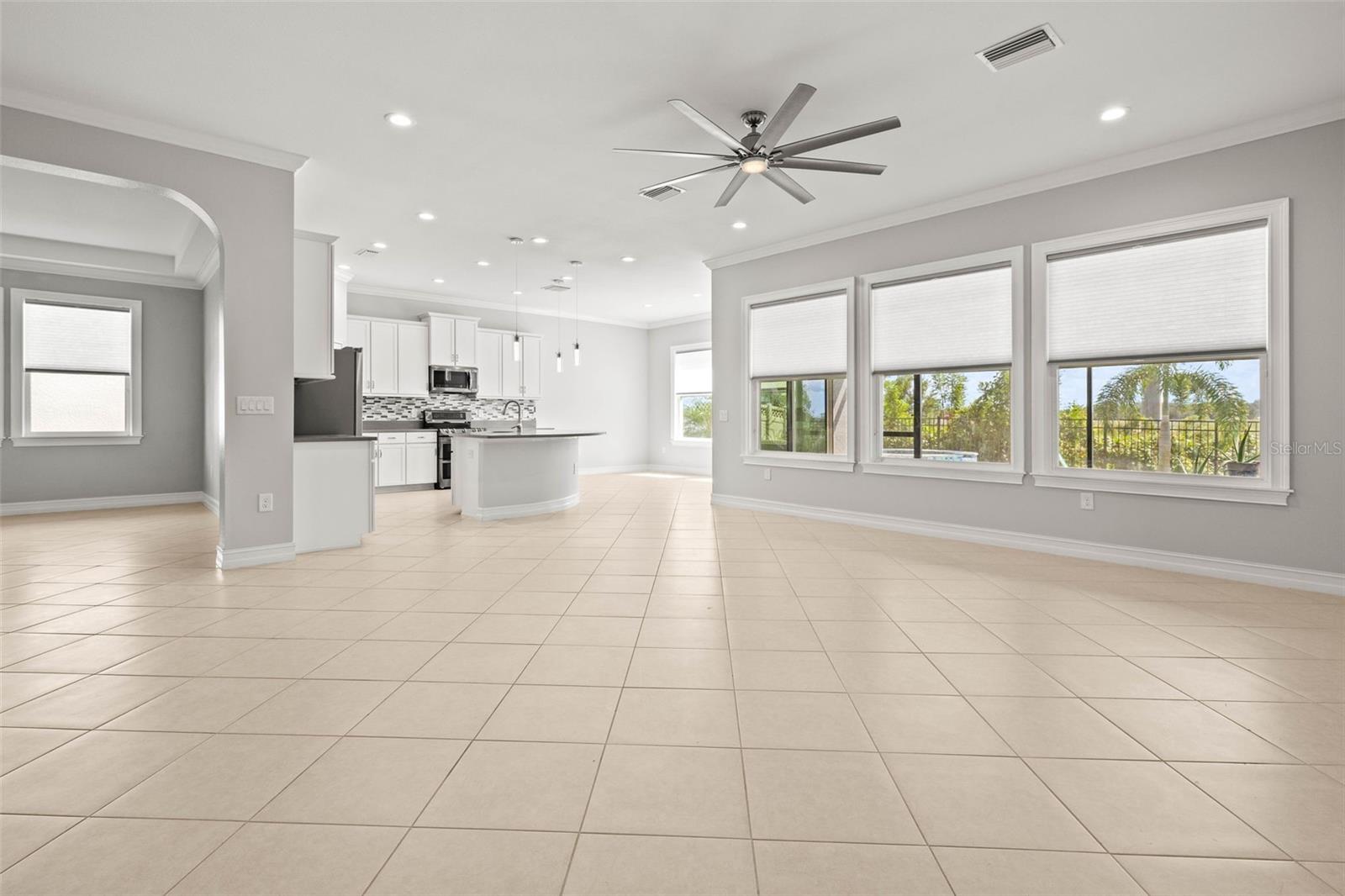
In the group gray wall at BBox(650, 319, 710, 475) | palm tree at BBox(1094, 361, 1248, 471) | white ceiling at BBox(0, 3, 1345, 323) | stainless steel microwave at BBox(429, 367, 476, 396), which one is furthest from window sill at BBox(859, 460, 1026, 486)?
stainless steel microwave at BBox(429, 367, 476, 396)

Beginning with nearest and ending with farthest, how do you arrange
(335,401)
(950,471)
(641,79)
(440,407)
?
(641,79) → (950,471) → (335,401) → (440,407)

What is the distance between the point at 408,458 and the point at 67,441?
3.47 m

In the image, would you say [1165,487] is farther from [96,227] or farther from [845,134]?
[96,227]

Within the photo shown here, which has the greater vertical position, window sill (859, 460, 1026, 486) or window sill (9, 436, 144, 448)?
window sill (9, 436, 144, 448)

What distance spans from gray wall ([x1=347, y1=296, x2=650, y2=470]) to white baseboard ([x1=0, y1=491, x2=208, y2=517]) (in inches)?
163

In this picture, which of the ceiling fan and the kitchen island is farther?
the kitchen island

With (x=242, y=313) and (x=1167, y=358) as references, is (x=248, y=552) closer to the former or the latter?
(x=242, y=313)

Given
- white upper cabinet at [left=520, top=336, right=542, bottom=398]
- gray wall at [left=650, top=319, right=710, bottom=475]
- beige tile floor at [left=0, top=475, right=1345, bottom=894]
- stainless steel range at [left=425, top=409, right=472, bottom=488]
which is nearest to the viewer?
beige tile floor at [left=0, top=475, right=1345, bottom=894]

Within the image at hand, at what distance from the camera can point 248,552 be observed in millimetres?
4199

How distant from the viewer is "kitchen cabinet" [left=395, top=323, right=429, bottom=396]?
8570 mm

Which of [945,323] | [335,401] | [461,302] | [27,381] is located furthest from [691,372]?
[27,381]

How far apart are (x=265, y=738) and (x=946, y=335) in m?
5.35

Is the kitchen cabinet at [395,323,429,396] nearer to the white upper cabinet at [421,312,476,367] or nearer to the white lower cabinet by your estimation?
the white upper cabinet at [421,312,476,367]

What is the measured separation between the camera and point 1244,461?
4012mm
